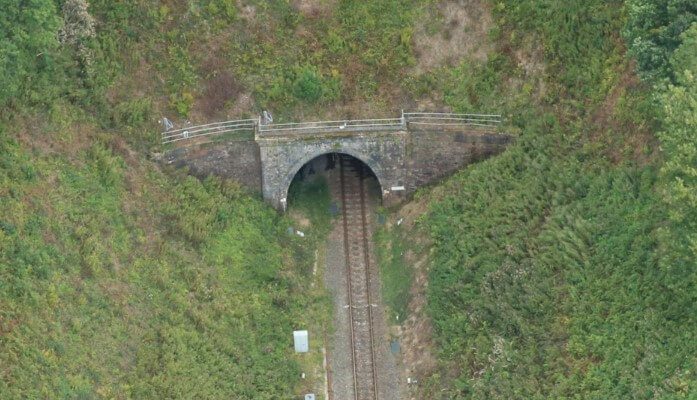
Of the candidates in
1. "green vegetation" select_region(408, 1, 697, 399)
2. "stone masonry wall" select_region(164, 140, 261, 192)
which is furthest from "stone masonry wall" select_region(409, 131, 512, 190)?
"stone masonry wall" select_region(164, 140, 261, 192)

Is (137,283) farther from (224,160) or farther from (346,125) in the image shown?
(346,125)

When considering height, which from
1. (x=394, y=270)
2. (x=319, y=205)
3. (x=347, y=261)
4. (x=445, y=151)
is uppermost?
(x=445, y=151)

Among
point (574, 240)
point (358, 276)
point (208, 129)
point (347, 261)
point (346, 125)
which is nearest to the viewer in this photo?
point (574, 240)

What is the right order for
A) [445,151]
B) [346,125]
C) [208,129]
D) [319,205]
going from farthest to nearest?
[319,205]
[445,151]
[346,125]
[208,129]

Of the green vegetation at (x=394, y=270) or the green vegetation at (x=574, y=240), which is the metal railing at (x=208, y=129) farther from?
the green vegetation at (x=574, y=240)

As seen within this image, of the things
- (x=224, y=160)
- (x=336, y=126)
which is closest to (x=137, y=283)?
(x=224, y=160)

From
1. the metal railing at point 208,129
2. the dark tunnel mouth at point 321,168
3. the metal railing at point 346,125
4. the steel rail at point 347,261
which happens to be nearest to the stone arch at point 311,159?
the metal railing at point 346,125
